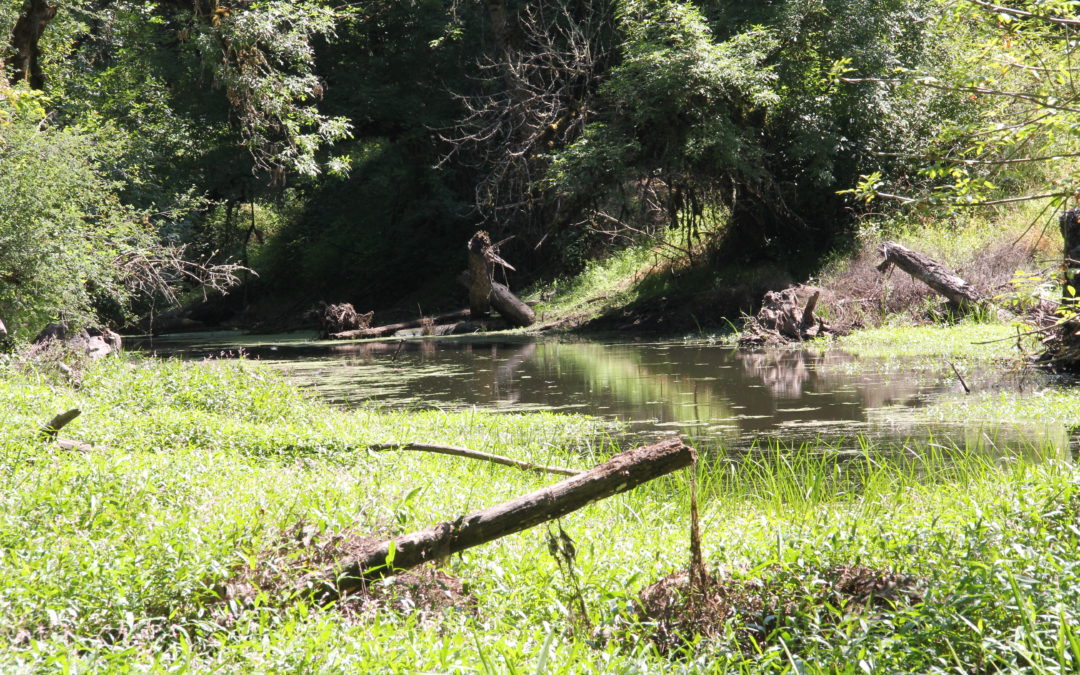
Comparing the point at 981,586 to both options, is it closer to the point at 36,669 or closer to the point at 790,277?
the point at 36,669

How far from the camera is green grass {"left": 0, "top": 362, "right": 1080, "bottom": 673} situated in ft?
11.1

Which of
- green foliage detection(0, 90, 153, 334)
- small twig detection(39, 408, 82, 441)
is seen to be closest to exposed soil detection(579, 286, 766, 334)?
green foliage detection(0, 90, 153, 334)

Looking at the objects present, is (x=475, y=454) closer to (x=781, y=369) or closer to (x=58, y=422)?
(x=58, y=422)

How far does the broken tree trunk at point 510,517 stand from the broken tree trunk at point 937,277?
13.4 m

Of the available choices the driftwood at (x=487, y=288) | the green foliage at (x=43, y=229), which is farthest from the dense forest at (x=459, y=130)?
the driftwood at (x=487, y=288)

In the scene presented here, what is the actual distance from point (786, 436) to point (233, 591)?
5886mm

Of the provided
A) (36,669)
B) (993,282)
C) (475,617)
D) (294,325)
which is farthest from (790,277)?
(36,669)

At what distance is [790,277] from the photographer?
20.5 meters

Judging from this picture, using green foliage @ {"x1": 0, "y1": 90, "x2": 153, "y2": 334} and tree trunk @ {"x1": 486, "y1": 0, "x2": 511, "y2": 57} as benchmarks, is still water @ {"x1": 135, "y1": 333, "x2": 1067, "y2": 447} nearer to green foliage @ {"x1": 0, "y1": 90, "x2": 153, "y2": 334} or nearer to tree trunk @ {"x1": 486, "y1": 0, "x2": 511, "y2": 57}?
green foliage @ {"x1": 0, "y1": 90, "x2": 153, "y2": 334}

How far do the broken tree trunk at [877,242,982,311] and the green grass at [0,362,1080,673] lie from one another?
1018 centimetres

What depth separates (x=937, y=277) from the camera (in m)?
16.1

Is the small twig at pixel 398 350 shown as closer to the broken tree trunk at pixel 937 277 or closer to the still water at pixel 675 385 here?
the still water at pixel 675 385

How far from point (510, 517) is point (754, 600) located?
43.4 inches

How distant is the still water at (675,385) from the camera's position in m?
9.19
